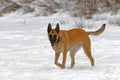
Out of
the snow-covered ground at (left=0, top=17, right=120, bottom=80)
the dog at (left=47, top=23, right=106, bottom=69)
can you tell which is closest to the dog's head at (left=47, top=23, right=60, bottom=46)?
the dog at (left=47, top=23, right=106, bottom=69)

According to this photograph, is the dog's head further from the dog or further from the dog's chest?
the dog's chest

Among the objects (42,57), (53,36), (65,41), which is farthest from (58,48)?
(42,57)

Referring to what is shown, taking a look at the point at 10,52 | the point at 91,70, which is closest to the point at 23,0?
the point at 10,52

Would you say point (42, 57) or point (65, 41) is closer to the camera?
point (65, 41)

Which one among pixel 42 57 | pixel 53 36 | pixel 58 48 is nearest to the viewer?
pixel 53 36

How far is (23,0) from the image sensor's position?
72.6 ft

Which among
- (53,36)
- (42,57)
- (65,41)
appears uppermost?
(53,36)

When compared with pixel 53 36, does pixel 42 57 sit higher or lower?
lower

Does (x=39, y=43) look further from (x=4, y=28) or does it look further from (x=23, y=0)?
(x=23, y=0)

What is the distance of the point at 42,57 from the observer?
32.6 ft

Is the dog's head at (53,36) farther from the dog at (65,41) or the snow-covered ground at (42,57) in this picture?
the snow-covered ground at (42,57)

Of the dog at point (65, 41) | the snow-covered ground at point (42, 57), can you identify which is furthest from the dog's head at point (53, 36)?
the snow-covered ground at point (42, 57)

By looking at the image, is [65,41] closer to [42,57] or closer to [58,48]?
[58,48]

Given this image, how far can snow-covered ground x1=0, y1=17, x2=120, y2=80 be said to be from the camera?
24.4ft
